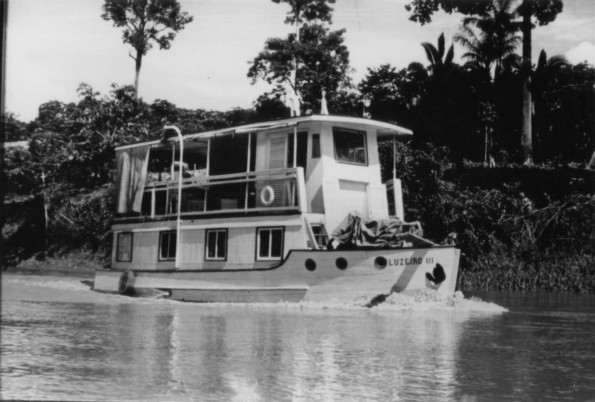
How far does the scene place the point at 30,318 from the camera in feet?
46.4

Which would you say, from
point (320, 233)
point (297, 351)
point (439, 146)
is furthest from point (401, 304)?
point (439, 146)

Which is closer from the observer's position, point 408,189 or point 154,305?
point 154,305

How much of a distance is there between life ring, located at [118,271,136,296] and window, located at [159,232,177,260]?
895 mm

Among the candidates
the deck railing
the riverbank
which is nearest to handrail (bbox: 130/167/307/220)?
the deck railing

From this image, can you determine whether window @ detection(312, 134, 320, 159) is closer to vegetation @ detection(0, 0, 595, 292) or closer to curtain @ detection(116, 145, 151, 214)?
curtain @ detection(116, 145, 151, 214)

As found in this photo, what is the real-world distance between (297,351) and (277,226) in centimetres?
711

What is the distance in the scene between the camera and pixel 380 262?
55.2ft

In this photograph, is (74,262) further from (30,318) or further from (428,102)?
(30,318)

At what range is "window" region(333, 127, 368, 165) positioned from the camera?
18922mm

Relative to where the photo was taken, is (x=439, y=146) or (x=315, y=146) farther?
(x=439, y=146)

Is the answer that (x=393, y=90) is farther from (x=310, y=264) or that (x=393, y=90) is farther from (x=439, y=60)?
(x=310, y=264)

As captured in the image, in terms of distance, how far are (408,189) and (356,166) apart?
1076 cm

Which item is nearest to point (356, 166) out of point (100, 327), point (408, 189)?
point (100, 327)

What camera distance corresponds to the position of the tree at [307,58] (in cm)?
3494
